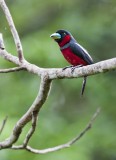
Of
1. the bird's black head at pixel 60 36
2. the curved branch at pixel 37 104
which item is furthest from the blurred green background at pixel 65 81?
the curved branch at pixel 37 104

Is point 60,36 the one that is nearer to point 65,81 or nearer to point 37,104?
point 37,104

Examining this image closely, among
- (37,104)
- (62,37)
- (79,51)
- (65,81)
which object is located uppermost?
A: (62,37)

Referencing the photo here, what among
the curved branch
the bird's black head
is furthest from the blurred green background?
the curved branch

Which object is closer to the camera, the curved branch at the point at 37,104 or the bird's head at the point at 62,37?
the curved branch at the point at 37,104

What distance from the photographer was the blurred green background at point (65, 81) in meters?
8.20

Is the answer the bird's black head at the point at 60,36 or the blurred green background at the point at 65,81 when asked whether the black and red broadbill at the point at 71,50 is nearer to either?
the bird's black head at the point at 60,36

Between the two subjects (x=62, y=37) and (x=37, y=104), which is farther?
(x=62, y=37)

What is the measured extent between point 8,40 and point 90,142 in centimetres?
164

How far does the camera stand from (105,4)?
9992 millimetres

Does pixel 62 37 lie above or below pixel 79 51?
above

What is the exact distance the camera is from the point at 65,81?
30.3ft

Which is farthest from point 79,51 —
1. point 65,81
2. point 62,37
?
point 65,81

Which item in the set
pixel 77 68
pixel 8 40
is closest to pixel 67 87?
pixel 8 40

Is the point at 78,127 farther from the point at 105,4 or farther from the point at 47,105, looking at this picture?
the point at 105,4
